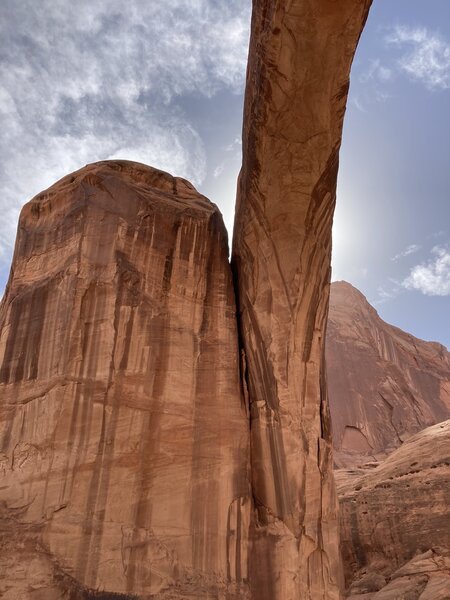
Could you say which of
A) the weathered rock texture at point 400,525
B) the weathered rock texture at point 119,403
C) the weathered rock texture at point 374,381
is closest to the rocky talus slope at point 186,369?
Result: the weathered rock texture at point 119,403

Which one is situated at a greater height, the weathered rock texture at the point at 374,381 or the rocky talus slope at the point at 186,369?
the weathered rock texture at the point at 374,381

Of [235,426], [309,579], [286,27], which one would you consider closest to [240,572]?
[309,579]

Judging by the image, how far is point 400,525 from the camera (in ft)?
61.2

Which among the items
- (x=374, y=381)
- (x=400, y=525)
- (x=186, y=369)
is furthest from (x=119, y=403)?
(x=374, y=381)

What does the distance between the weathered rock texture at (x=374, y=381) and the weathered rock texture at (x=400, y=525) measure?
17.0m

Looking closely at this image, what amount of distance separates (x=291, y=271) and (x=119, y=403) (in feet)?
13.6

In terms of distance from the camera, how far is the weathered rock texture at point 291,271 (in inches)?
347

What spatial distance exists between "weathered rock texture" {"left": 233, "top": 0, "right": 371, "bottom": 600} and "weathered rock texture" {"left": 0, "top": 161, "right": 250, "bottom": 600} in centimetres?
43

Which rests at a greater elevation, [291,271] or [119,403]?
[291,271]

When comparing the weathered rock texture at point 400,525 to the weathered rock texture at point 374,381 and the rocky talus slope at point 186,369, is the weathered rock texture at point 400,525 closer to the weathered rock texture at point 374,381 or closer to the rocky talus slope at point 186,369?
the rocky talus slope at point 186,369

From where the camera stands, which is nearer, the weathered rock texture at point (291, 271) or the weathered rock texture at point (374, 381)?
the weathered rock texture at point (291, 271)

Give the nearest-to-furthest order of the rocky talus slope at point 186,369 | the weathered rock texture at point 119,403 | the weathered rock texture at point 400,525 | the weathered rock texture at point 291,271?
the weathered rock texture at point 119,403 < the rocky talus slope at point 186,369 < the weathered rock texture at point 291,271 < the weathered rock texture at point 400,525

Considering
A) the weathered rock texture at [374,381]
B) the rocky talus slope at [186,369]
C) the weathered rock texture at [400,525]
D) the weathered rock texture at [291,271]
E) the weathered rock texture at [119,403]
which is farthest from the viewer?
the weathered rock texture at [374,381]

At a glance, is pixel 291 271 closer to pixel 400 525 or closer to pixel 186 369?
pixel 186 369
